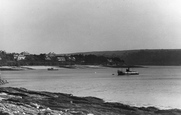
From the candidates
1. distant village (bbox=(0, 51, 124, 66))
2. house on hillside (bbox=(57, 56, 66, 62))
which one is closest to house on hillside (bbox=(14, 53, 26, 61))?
distant village (bbox=(0, 51, 124, 66))

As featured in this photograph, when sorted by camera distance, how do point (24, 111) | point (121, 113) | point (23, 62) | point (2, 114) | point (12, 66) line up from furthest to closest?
point (23, 62)
point (12, 66)
point (121, 113)
point (24, 111)
point (2, 114)

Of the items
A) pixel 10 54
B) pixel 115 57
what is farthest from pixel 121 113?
pixel 115 57

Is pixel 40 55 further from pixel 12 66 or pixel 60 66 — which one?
pixel 12 66

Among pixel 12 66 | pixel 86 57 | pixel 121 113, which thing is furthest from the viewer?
pixel 86 57

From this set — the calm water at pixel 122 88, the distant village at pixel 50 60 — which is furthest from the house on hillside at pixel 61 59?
the calm water at pixel 122 88

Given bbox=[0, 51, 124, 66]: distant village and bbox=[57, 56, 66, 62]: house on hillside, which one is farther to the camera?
bbox=[57, 56, 66, 62]: house on hillside

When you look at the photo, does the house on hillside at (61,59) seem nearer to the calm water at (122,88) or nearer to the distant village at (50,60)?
the distant village at (50,60)

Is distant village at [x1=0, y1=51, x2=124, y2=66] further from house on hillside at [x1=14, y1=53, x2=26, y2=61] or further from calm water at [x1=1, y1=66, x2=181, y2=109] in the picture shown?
calm water at [x1=1, y1=66, x2=181, y2=109]

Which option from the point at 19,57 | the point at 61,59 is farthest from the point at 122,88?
the point at 61,59
